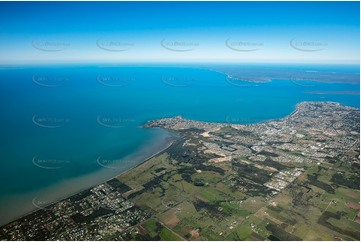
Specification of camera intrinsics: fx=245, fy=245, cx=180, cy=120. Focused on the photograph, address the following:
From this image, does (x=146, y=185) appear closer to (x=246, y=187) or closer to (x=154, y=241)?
(x=154, y=241)

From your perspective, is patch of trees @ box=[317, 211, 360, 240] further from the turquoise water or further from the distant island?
the turquoise water

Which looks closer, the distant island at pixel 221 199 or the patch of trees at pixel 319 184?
the distant island at pixel 221 199

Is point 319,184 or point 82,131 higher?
point 319,184

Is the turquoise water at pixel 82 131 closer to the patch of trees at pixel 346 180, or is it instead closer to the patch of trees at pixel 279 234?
the patch of trees at pixel 279 234

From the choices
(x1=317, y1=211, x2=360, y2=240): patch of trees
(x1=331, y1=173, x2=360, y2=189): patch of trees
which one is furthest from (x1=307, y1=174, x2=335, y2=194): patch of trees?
(x1=317, y1=211, x2=360, y2=240): patch of trees

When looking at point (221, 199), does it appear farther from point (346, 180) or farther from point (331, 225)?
point (346, 180)

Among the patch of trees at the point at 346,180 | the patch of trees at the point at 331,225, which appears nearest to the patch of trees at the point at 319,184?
the patch of trees at the point at 346,180

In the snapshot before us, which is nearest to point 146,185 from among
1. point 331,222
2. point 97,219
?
point 97,219

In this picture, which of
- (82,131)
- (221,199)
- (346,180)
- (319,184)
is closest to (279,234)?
(221,199)
